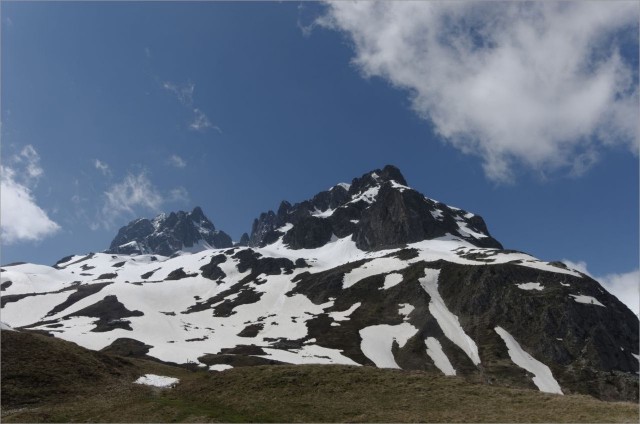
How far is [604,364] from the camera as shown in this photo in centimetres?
11081

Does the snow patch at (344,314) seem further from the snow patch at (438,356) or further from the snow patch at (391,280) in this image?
the snow patch at (438,356)

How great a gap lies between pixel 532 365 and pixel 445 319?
27094 mm

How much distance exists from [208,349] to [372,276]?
82238 mm

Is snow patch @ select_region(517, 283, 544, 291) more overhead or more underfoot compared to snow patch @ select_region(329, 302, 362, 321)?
more overhead

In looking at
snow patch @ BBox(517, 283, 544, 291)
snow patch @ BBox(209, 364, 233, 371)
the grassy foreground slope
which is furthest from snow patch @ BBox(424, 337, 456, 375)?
the grassy foreground slope

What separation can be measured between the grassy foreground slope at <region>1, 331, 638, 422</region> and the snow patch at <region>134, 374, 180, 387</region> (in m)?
1.05

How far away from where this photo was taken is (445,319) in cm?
13050

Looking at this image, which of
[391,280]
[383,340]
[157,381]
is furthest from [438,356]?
[157,381]

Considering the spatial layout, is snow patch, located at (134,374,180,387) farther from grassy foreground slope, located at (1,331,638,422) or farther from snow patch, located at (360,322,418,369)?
snow patch, located at (360,322,418,369)

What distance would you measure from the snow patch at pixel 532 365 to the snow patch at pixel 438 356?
17.1 meters

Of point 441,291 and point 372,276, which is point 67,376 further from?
point 372,276

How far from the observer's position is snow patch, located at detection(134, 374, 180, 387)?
4316 centimetres

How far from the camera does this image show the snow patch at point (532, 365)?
9856cm

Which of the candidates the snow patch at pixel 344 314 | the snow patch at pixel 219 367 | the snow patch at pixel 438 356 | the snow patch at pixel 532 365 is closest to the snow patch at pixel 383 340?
the snow patch at pixel 438 356
